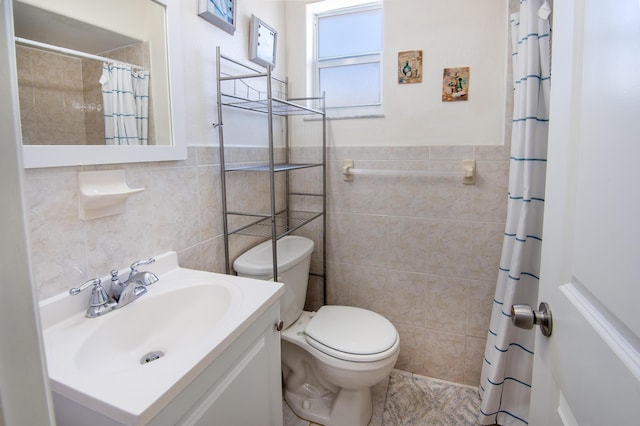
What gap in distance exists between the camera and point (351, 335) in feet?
5.09

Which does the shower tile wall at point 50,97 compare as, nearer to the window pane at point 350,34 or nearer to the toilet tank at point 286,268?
the toilet tank at point 286,268

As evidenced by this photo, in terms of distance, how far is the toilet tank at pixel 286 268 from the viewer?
1.50 metres

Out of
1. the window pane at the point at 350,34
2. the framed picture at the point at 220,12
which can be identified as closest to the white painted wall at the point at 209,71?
the framed picture at the point at 220,12

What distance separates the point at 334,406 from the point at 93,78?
162 cm

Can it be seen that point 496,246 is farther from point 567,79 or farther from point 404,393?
point 567,79

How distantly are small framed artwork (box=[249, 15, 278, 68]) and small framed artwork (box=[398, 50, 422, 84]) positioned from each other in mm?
679

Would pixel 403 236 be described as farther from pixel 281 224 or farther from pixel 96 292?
pixel 96 292

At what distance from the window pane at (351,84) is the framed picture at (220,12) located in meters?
0.69

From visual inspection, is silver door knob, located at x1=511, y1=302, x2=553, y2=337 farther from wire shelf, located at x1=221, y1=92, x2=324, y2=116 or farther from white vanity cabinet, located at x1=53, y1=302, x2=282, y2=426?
wire shelf, located at x1=221, y1=92, x2=324, y2=116

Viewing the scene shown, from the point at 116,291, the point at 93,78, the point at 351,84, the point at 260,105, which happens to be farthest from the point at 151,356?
the point at 351,84

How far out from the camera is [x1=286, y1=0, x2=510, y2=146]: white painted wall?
1.64 metres

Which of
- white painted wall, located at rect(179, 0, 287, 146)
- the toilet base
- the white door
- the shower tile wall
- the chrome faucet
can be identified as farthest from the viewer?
the toilet base

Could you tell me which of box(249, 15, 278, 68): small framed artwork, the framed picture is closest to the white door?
the framed picture

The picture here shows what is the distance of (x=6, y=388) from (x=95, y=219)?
84 cm
